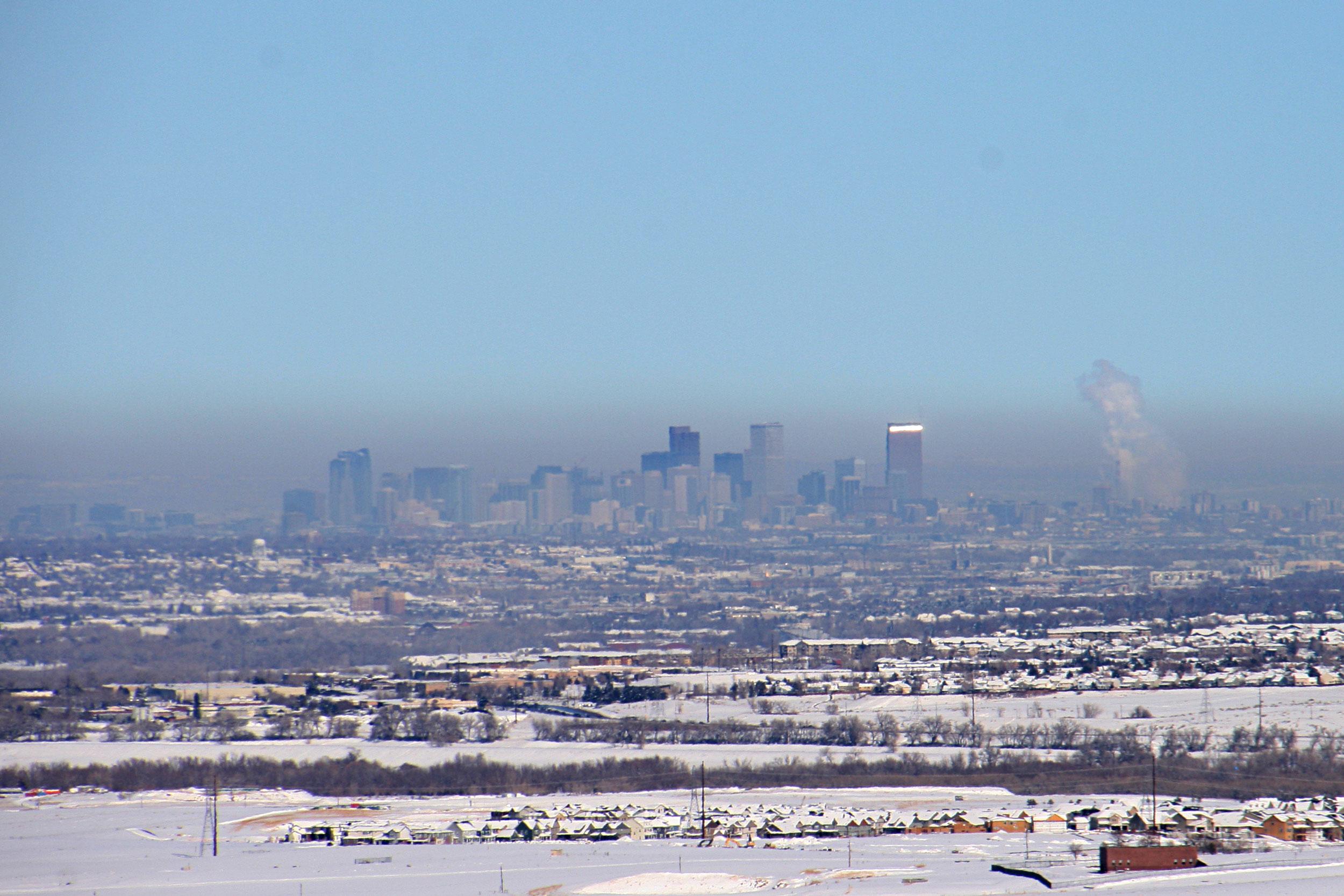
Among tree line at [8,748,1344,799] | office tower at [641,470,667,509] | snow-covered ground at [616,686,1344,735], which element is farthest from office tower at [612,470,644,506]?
tree line at [8,748,1344,799]

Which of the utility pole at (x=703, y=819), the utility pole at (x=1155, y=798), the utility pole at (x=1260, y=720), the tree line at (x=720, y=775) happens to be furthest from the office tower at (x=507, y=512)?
the utility pole at (x=703, y=819)

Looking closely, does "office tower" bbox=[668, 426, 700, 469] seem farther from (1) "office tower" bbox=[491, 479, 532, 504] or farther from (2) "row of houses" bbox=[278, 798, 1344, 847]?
(2) "row of houses" bbox=[278, 798, 1344, 847]

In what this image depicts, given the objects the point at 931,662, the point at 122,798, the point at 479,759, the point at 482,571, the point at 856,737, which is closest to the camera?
the point at 122,798

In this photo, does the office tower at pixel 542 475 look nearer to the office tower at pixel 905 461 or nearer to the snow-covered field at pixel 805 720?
the office tower at pixel 905 461

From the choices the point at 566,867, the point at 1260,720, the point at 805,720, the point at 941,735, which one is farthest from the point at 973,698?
the point at 566,867

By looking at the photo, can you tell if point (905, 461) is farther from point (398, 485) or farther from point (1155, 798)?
point (1155, 798)

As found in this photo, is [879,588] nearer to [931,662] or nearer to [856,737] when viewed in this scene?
[931,662]

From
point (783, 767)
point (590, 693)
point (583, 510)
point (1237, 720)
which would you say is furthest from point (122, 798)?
point (583, 510)
